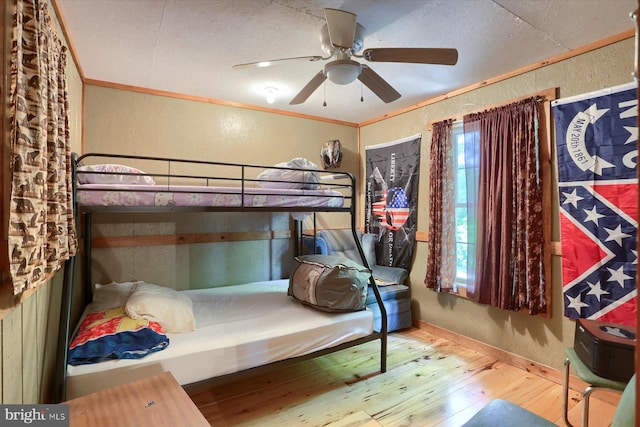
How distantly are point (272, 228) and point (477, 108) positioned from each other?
2388 millimetres

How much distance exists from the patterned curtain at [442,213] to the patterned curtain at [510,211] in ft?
0.92

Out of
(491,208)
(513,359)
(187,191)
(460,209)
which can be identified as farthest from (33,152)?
(513,359)

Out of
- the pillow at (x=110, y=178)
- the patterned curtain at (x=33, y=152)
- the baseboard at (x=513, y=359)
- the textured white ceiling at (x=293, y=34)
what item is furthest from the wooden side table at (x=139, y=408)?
the baseboard at (x=513, y=359)

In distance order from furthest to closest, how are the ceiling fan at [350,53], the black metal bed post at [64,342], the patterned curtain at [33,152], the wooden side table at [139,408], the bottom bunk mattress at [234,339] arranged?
the ceiling fan at [350,53] → the bottom bunk mattress at [234,339] → the black metal bed post at [64,342] → the wooden side table at [139,408] → the patterned curtain at [33,152]

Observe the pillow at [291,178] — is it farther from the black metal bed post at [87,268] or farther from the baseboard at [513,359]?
the baseboard at [513,359]

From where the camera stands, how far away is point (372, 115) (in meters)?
3.91

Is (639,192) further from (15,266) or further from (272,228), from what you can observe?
(272,228)

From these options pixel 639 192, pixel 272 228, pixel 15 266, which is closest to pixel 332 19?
pixel 639 192

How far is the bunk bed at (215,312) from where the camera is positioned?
165 cm

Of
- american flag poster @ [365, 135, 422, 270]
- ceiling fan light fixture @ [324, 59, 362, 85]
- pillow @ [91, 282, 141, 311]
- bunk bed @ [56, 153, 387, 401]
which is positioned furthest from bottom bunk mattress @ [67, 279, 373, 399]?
ceiling fan light fixture @ [324, 59, 362, 85]

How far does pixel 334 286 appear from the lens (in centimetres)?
234

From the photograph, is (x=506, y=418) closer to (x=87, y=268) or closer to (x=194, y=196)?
(x=194, y=196)

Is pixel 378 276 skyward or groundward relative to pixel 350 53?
groundward

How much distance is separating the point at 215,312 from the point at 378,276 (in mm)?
1921
